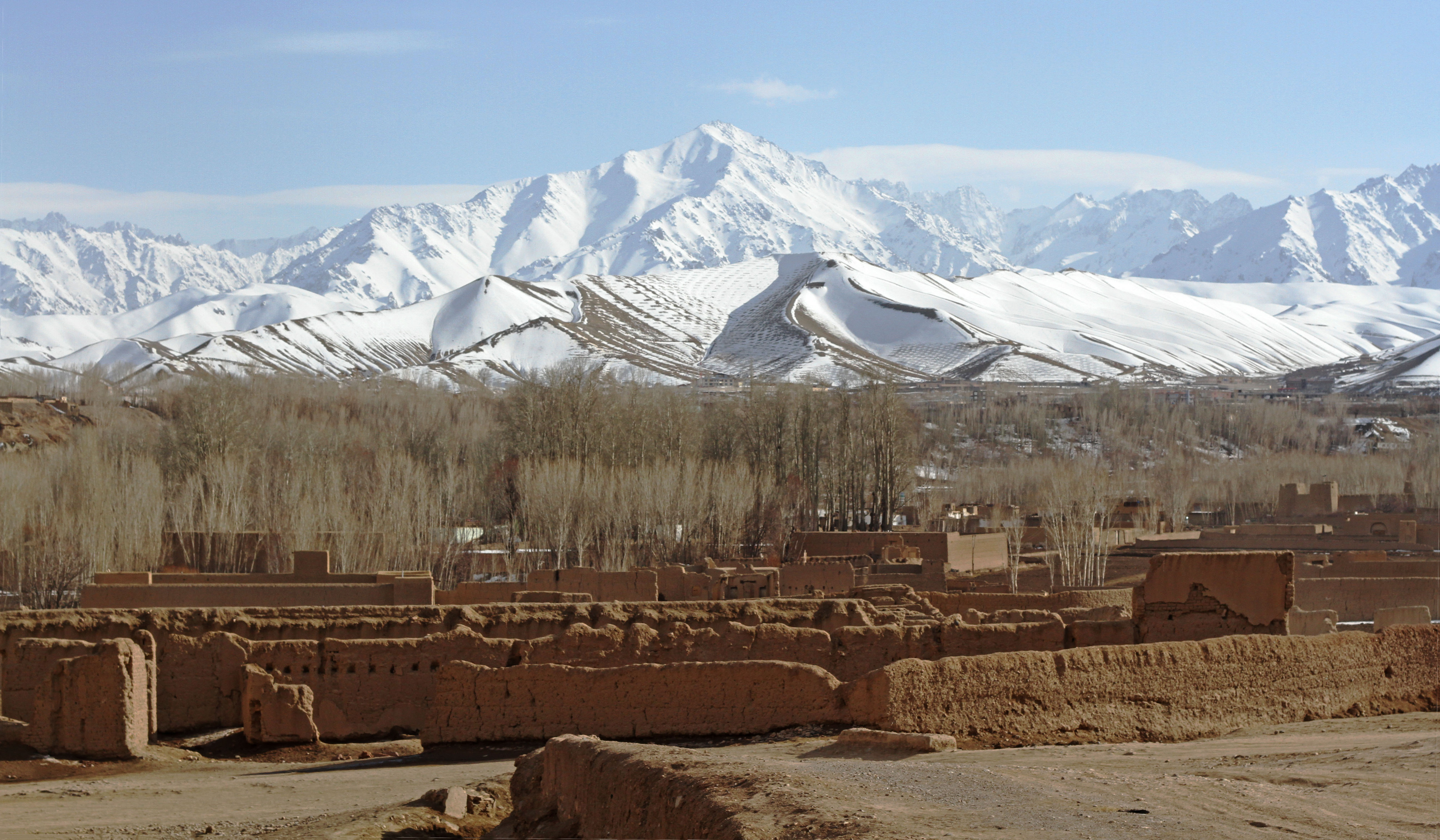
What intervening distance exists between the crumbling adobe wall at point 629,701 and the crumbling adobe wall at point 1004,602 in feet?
27.6

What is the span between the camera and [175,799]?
650 inches

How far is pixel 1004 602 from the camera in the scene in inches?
1083

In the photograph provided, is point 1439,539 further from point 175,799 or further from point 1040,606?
point 175,799

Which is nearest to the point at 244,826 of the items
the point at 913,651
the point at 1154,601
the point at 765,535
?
the point at 913,651

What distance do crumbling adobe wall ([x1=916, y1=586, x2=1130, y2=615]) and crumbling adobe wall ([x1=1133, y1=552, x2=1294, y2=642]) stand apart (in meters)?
5.23

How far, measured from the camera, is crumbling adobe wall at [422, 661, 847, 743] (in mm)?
17609

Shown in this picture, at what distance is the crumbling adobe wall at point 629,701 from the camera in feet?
57.8

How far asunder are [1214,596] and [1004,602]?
7.78 metres

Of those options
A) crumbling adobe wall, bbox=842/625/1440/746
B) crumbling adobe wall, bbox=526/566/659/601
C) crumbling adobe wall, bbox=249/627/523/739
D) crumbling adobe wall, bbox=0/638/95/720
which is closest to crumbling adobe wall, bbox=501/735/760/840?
crumbling adobe wall, bbox=842/625/1440/746

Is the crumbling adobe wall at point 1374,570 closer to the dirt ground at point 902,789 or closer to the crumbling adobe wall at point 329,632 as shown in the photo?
the crumbling adobe wall at point 329,632

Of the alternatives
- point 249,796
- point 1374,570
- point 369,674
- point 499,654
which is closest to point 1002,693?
point 499,654

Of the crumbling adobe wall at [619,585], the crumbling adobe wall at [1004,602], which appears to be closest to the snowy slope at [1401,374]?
the crumbling adobe wall at [1004,602]

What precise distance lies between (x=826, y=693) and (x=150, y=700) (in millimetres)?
9456

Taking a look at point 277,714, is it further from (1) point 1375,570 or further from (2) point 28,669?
(1) point 1375,570
